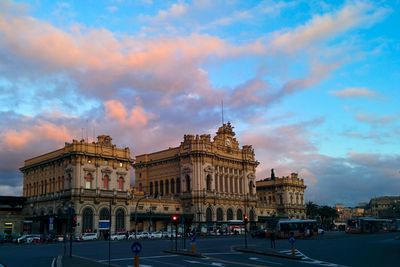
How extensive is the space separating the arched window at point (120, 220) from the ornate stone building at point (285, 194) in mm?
56281

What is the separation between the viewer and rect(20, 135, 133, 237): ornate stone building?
279 feet

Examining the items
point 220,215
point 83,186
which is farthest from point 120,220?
point 220,215

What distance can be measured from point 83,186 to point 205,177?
30.3 m

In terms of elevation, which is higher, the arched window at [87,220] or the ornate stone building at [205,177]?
the ornate stone building at [205,177]

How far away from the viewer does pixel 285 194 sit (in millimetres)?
142750

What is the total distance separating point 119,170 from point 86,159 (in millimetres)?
7661

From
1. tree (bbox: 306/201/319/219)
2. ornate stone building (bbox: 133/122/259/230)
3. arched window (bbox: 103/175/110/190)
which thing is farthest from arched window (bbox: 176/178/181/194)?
tree (bbox: 306/201/319/219)

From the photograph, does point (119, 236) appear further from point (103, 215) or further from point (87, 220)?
point (103, 215)

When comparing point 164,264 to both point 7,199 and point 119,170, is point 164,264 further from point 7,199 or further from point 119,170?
point 7,199

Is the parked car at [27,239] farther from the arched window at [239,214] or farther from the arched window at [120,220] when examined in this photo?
the arched window at [239,214]

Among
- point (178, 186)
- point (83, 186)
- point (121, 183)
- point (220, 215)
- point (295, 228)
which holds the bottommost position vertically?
point (295, 228)

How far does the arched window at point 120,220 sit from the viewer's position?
89.4m

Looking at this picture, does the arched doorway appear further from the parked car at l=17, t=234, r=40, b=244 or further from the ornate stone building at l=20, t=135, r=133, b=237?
the parked car at l=17, t=234, r=40, b=244

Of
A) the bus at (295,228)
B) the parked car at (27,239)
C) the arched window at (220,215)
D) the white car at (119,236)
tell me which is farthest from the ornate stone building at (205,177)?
the parked car at (27,239)
